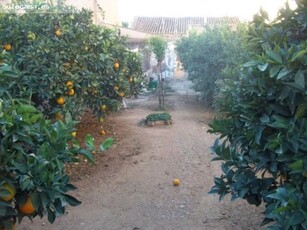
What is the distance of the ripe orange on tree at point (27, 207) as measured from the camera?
215 cm

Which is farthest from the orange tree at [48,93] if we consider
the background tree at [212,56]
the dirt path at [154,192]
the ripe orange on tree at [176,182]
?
the background tree at [212,56]

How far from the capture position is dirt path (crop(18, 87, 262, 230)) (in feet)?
14.0

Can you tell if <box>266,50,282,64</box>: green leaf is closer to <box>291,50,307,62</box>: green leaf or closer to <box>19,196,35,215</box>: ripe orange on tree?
<box>291,50,307,62</box>: green leaf

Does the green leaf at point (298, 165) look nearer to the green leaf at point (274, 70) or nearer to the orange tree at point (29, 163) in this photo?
the green leaf at point (274, 70)

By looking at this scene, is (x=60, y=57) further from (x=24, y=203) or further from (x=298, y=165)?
(x=298, y=165)

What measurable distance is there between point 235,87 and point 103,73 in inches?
175

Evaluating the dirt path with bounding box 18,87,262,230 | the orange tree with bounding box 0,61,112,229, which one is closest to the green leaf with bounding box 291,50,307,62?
the orange tree with bounding box 0,61,112,229

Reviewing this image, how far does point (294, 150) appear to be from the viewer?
219 cm

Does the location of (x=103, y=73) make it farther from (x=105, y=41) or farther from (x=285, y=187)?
(x=285, y=187)

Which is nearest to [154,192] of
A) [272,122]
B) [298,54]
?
[272,122]

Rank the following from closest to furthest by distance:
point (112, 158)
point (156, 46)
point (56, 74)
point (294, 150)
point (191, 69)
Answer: point (294, 150)
point (56, 74)
point (112, 158)
point (191, 69)
point (156, 46)

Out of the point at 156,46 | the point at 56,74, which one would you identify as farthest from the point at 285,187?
the point at 156,46

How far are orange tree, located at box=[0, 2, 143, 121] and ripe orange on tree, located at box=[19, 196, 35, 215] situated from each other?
3060 mm

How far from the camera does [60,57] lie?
5824 millimetres
